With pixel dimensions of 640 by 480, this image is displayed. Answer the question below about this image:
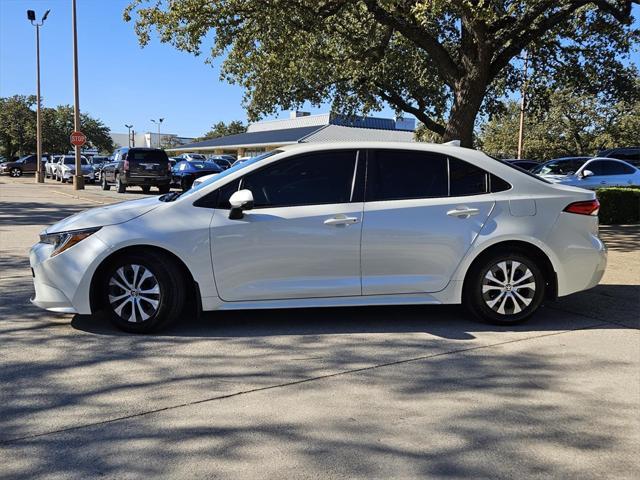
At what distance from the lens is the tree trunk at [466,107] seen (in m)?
13.6

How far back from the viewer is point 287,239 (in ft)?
16.8

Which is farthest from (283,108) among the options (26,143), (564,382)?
(26,143)

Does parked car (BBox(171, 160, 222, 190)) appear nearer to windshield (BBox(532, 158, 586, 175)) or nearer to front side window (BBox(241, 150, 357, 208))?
windshield (BBox(532, 158, 586, 175))

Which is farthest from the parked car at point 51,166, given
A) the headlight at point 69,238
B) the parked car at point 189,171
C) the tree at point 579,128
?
the headlight at point 69,238

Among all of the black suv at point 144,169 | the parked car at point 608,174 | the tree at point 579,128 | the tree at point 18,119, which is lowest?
the parked car at point 608,174

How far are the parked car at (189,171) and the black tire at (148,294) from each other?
20.0 metres

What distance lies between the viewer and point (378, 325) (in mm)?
5555

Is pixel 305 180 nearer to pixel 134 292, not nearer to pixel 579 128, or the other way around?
pixel 134 292

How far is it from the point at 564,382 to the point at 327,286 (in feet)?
6.68

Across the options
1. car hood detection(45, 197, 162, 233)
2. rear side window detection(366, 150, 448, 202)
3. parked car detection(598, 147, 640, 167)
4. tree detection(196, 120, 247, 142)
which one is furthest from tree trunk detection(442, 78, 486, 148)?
tree detection(196, 120, 247, 142)

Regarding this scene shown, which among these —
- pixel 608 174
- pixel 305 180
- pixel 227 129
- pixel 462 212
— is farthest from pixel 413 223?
pixel 227 129

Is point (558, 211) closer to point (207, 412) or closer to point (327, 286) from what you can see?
point (327, 286)

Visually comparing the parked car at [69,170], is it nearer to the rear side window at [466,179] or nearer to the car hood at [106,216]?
the car hood at [106,216]

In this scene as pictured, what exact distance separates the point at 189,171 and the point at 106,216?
20541mm
